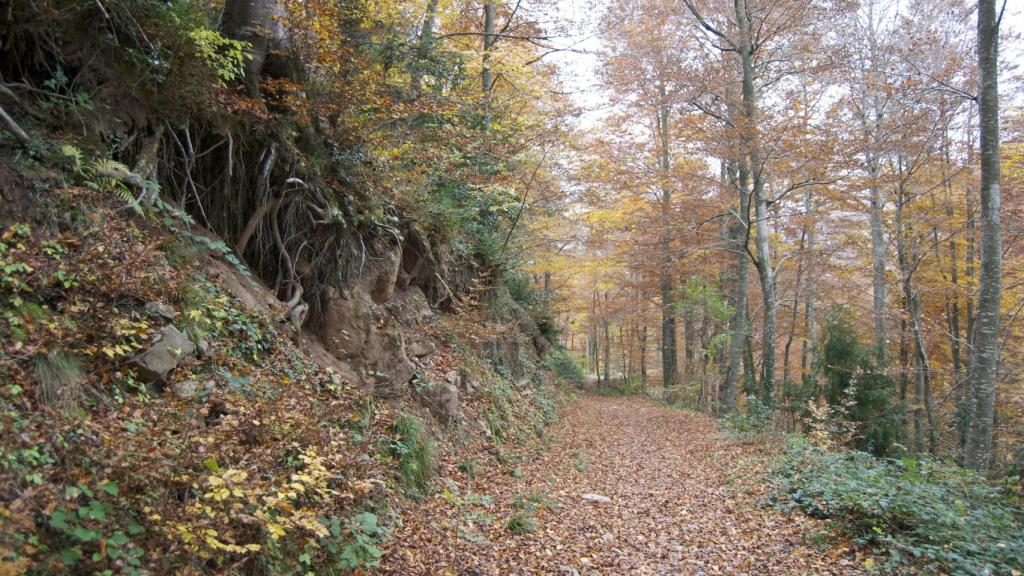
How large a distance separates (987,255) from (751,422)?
210 inches

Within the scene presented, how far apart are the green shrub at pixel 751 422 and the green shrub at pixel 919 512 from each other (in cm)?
375

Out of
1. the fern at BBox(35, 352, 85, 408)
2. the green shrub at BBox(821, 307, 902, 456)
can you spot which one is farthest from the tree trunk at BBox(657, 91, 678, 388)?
the fern at BBox(35, 352, 85, 408)

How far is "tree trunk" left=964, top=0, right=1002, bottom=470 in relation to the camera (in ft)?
24.2

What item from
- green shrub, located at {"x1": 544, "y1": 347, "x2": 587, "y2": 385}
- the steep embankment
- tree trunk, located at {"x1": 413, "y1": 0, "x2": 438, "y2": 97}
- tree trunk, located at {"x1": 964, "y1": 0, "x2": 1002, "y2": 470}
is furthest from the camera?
green shrub, located at {"x1": 544, "y1": 347, "x2": 587, "y2": 385}

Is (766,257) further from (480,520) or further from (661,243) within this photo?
(480,520)

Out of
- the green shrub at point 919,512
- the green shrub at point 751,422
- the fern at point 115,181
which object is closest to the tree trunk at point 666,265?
the green shrub at point 751,422

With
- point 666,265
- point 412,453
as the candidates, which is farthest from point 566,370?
point 412,453

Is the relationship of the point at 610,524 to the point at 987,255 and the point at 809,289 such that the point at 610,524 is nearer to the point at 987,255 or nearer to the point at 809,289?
the point at 987,255

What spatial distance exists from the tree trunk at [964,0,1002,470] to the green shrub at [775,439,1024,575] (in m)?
1.58

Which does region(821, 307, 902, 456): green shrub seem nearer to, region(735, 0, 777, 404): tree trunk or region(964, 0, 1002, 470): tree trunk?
region(735, 0, 777, 404): tree trunk

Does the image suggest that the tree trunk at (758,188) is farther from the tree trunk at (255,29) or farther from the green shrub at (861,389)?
the tree trunk at (255,29)

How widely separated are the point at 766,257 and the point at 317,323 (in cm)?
1127

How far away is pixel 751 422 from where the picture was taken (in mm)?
11281

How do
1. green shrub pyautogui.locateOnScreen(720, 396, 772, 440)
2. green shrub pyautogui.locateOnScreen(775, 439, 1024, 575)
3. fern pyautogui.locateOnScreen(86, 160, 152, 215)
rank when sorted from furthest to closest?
1. green shrub pyautogui.locateOnScreen(720, 396, 772, 440)
2. green shrub pyautogui.locateOnScreen(775, 439, 1024, 575)
3. fern pyautogui.locateOnScreen(86, 160, 152, 215)
